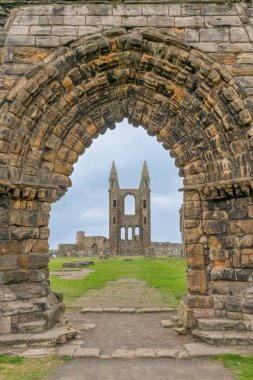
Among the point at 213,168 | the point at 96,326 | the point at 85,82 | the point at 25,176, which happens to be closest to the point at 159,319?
the point at 96,326

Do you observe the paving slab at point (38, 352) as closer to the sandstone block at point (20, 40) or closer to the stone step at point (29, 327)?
the stone step at point (29, 327)

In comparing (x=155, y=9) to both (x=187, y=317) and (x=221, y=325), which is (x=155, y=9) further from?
(x=221, y=325)

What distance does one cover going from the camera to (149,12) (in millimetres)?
7383

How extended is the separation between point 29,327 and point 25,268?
1107 mm

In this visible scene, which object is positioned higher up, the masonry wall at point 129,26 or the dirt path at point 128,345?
the masonry wall at point 129,26

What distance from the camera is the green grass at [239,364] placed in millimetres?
4328

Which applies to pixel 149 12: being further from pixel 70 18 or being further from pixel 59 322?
pixel 59 322

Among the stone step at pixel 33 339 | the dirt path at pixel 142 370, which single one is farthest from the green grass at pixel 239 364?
the stone step at pixel 33 339

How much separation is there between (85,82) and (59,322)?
4851 millimetres

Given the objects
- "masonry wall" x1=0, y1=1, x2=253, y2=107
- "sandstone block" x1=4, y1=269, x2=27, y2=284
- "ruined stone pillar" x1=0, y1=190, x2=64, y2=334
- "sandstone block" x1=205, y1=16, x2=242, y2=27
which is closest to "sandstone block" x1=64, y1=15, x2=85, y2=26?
"masonry wall" x1=0, y1=1, x2=253, y2=107

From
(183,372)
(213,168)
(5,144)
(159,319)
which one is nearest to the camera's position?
(183,372)

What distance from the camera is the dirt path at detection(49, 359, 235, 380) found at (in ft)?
14.3

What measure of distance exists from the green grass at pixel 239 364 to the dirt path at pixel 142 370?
0.12 meters

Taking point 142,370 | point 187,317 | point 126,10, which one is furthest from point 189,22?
point 142,370
